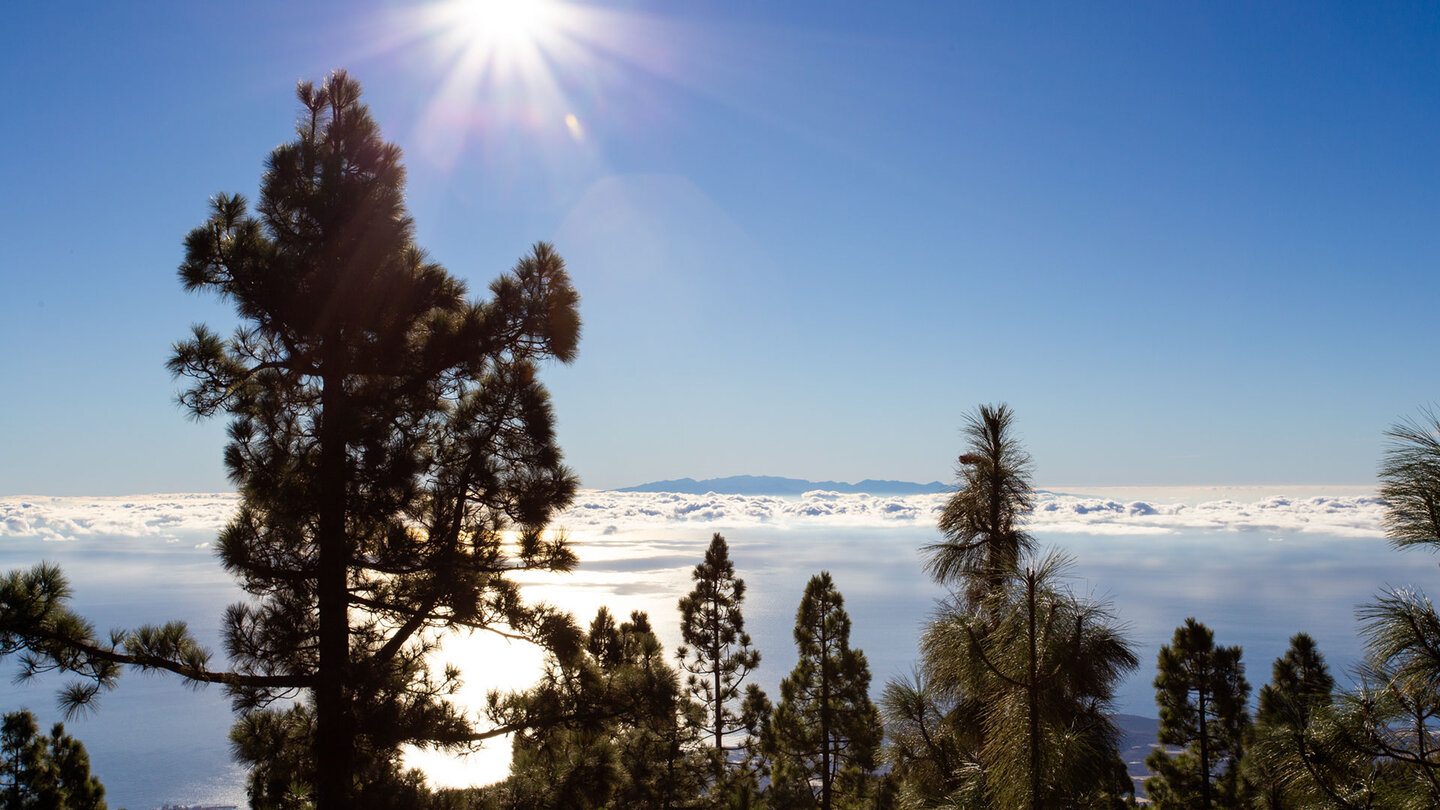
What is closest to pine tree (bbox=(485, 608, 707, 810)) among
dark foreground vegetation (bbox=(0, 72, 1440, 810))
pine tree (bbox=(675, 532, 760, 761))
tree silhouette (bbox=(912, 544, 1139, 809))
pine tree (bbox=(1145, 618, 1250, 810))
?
dark foreground vegetation (bbox=(0, 72, 1440, 810))

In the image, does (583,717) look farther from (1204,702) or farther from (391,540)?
(1204,702)

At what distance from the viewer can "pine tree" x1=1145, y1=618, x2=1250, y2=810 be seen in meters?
18.9

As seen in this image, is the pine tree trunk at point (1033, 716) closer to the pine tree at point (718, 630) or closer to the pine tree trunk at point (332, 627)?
the pine tree trunk at point (332, 627)

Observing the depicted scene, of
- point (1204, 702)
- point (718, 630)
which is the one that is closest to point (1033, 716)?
point (718, 630)

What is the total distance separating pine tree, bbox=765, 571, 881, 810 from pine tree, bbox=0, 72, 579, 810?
12849 mm

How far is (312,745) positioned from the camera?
621cm

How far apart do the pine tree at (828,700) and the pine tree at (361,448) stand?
42.2 feet

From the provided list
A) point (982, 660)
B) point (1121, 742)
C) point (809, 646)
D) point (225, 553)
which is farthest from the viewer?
point (809, 646)

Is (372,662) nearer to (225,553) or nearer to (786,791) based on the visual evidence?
(225,553)

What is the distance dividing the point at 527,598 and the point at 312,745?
7.24 feet

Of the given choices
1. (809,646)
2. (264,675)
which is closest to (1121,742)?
(264,675)

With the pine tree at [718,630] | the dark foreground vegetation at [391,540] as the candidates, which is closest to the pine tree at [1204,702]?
the pine tree at [718,630]

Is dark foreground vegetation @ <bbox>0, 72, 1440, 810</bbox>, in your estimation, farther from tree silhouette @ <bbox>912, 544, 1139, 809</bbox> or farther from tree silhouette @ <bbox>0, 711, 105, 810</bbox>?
tree silhouette @ <bbox>0, 711, 105, 810</bbox>

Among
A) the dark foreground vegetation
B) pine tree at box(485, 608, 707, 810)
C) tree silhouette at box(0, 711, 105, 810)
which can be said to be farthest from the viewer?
tree silhouette at box(0, 711, 105, 810)
